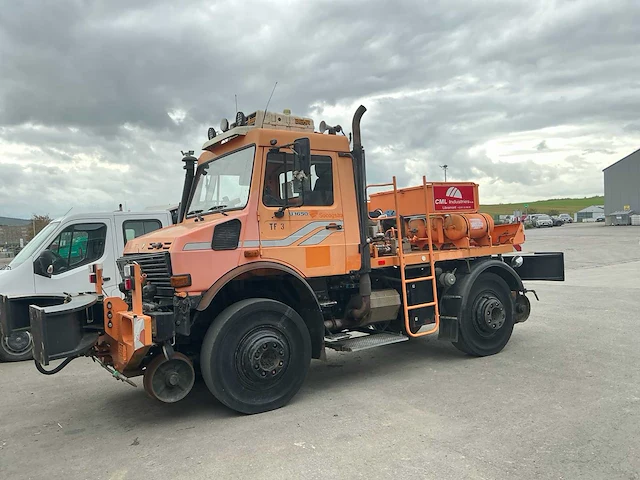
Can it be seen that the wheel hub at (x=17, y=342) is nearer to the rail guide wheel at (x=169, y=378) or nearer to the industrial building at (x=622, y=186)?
the rail guide wheel at (x=169, y=378)

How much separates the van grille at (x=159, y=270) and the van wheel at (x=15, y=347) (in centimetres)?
411

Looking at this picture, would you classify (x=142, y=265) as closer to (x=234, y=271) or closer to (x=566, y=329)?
(x=234, y=271)

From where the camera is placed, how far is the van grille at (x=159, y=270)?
514 centimetres

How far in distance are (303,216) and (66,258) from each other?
477 cm

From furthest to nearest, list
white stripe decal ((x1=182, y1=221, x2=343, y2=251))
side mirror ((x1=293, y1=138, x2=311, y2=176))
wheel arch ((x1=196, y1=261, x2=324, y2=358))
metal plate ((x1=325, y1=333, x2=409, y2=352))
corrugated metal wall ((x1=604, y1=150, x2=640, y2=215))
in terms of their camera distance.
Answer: corrugated metal wall ((x1=604, y1=150, x2=640, y2=215)) → metal plate ((x1=325, y1=333, x2=409, y2=352)) → wheel arch ((x1=196, y1=261, x2=324, y2=358)) → side mirror ((x1=293, y1=138, x2=311, y2=176)) → white stripe decal ((x1=182, y1=221, x2=343, y2=251))

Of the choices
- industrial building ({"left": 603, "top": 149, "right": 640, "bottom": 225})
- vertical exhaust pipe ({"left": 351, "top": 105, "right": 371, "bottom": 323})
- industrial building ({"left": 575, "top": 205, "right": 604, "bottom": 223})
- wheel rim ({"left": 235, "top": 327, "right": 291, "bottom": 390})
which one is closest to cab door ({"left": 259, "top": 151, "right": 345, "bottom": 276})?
vertical exhaust pipe ({"left": 351, "top": 105, "right": 371, "bottom": 323})

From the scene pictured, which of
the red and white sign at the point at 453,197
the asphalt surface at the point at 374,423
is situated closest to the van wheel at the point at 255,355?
the asphalt surface at the point at 374,423

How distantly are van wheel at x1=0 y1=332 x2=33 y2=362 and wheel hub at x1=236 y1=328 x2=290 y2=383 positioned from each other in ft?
16.2

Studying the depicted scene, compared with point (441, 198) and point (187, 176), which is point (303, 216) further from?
point (441, 198)

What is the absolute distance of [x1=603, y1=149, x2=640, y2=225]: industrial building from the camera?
55.8 m

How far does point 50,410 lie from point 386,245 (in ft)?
14.2

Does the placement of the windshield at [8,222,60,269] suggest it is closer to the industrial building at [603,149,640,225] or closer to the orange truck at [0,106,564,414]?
the orange truck at [0,106,564,414]

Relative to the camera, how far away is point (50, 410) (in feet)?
19.2

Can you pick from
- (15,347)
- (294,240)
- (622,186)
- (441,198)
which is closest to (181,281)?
(294,240)
